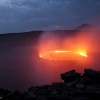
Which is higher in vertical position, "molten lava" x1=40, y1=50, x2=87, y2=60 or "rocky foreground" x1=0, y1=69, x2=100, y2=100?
"molten lava" x1=40, y1=50, x2=87, y2=60

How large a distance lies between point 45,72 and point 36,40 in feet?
52.9

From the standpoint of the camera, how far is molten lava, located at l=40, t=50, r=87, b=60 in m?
30.9

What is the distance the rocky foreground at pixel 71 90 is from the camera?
1712cm

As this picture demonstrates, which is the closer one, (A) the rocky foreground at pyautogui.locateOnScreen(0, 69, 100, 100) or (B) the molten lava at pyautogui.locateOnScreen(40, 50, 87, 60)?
(A) the rocky foreground at pyautogui.locateOnScreen(0, 69, 100, 100)

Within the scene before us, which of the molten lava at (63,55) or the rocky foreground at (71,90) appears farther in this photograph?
the molten lava at (63,55)

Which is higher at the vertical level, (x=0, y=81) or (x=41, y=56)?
(x=41, y=56)

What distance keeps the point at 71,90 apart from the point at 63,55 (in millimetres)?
15110

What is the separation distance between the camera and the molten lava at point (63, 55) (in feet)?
101

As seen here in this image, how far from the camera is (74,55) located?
3158 cm

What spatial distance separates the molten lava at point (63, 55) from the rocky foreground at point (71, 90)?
11411 mm

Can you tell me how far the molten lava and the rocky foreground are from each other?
449 inches

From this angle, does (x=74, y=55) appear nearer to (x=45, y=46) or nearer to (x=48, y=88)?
(x=45, y=46)

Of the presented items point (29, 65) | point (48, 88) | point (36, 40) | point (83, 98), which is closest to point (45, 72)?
point (29, 65)

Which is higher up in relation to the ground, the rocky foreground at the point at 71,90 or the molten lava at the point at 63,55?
the molten lava at the point at 63,55
